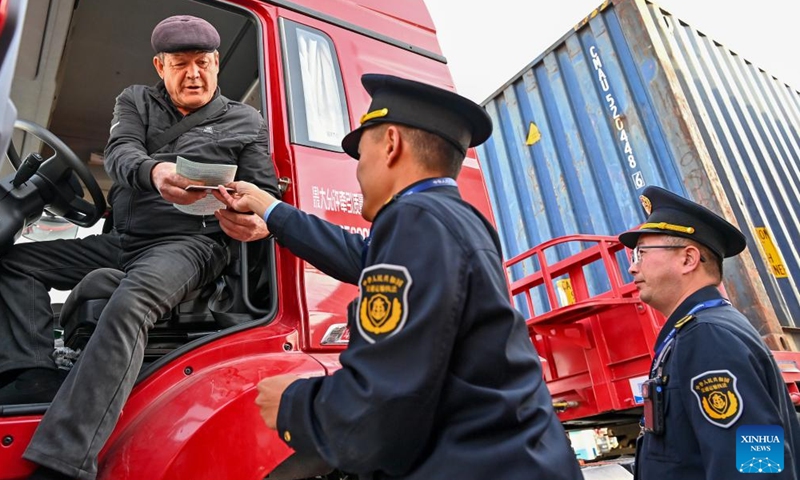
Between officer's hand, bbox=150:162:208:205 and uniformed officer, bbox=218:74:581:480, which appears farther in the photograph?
officer's hand, bbox=150:162:208:205

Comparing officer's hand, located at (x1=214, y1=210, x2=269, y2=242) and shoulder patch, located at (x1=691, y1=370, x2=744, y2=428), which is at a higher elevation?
officer's hand, located at (x1=214, y1=210, x2=269, y2=242)

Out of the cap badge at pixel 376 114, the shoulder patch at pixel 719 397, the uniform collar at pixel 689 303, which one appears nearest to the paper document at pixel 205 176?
the cap badge at pixel 376 114

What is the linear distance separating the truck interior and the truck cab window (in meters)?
0.11

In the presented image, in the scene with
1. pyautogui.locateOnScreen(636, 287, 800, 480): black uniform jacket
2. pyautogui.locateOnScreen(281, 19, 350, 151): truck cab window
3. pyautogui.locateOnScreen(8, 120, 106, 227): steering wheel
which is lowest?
pyautogui.locateOnScreen(636, 287, 800, 480): black uniform jacket

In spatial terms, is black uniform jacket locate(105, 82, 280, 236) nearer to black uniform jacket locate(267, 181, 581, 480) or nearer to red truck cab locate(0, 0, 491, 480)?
red truck cab locate(0, 0, 491, 480)

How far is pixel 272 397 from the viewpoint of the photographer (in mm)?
1105

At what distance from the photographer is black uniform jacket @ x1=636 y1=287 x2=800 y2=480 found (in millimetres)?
1662

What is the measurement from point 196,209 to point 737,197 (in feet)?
14.0

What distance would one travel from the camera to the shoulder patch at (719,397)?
1.69 meters

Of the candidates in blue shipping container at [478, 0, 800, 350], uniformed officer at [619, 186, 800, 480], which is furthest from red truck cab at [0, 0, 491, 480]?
blue shipping container at [478, 0, 800, 350]

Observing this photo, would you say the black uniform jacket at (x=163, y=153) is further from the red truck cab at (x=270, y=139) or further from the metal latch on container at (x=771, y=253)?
the metal latch on container at (x=771, y=253)

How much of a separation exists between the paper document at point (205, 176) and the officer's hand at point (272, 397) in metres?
0.70

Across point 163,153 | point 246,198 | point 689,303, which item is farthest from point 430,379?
point 689,303

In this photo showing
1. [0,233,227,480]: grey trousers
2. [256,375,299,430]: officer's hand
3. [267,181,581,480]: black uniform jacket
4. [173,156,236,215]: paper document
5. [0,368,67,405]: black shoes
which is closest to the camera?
[267,181,581,480]: black uniform jacket
